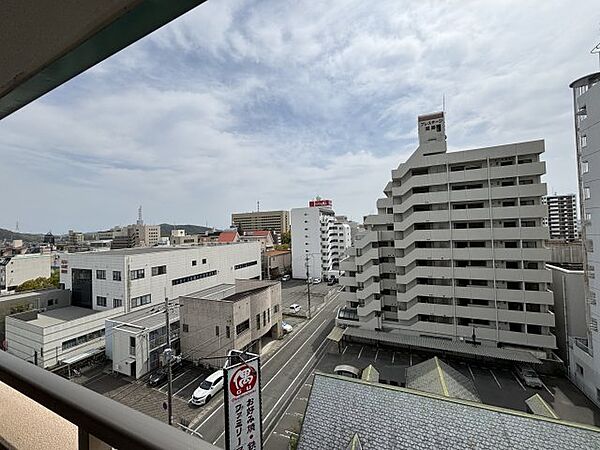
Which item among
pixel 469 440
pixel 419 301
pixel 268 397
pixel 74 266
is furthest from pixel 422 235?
pixel 74 266

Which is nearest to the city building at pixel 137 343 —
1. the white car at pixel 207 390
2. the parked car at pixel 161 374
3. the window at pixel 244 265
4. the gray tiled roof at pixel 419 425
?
the parked car at pixel 161 374

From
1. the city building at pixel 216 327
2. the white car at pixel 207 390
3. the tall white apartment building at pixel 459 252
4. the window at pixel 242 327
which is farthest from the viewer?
the tall white apartment building at pixel 459 252

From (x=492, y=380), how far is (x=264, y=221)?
1431 inches

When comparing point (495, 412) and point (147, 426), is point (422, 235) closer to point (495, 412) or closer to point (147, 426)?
point (495, 412)

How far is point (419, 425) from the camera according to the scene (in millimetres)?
3350

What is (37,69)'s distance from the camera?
556mm

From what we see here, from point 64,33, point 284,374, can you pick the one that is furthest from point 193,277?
point 64,33

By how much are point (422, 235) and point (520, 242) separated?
246 cm

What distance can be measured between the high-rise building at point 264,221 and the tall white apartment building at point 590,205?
35.4 metres

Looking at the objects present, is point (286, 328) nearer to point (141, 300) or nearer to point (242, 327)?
point (242, 327)

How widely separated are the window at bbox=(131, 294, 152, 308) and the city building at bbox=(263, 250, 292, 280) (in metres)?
9.78

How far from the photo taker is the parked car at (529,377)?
6.99 meters

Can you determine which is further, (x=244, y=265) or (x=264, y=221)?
(x=264, y=221)

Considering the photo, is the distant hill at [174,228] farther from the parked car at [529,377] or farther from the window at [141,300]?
the parked car at [529,377]
